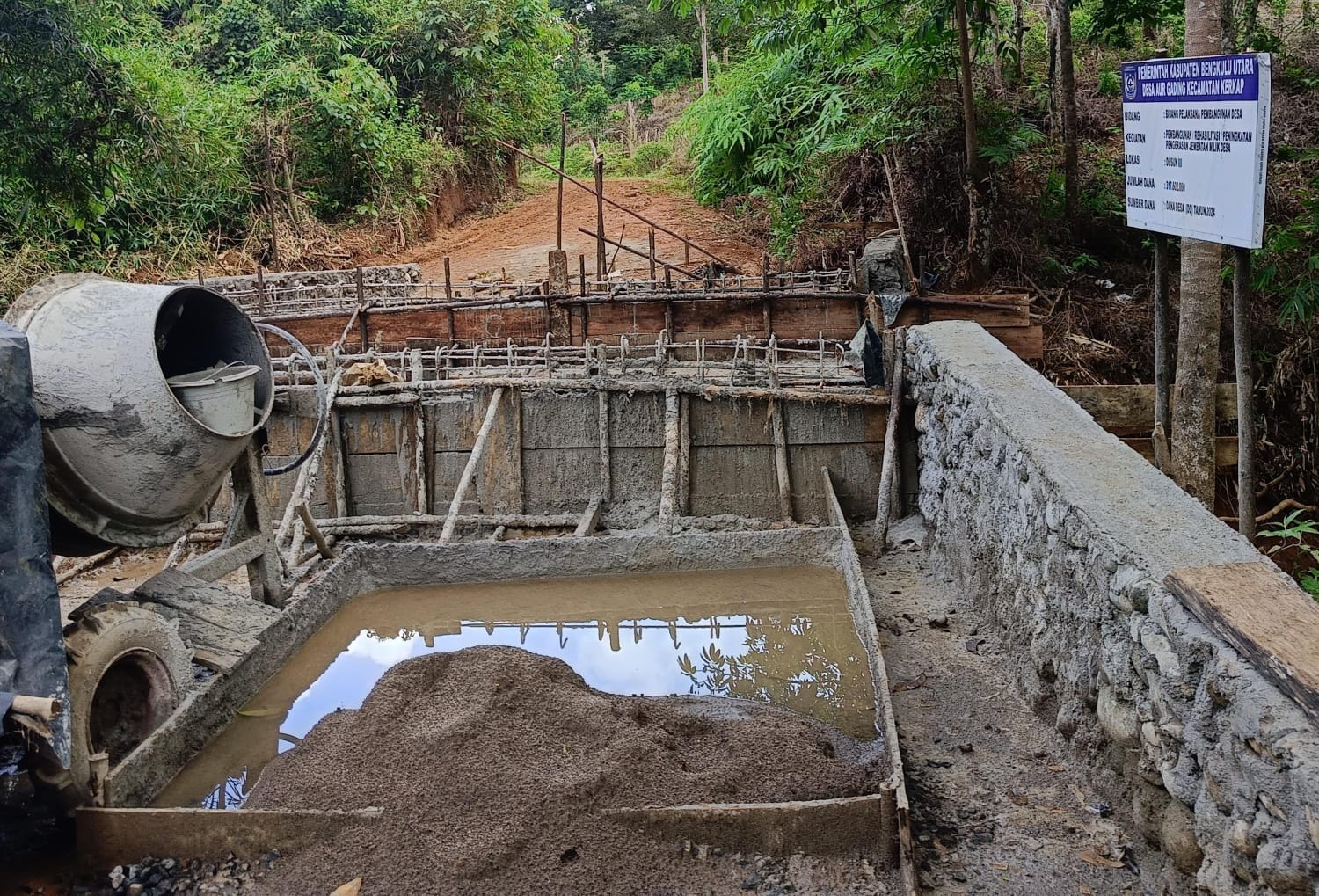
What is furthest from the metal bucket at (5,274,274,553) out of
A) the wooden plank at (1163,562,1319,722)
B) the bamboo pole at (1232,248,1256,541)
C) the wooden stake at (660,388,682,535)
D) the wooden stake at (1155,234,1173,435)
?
the wooden stake at (1155,234,1173,435)

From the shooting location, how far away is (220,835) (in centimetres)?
436

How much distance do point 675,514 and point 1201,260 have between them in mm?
4854

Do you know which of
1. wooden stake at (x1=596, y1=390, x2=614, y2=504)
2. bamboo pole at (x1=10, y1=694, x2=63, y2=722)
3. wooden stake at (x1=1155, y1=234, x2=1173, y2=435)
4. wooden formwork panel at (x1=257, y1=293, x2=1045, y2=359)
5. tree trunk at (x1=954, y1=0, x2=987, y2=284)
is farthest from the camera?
wooden formwork panel at (x1=257, y1=293, x2=1045, y2=359)

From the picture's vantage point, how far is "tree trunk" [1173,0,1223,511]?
579 centimetres

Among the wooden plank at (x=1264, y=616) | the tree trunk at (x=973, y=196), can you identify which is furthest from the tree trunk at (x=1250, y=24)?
the wooden plank at (x=1264, y=616)

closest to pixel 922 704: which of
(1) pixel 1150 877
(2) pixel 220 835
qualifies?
(1) pixel 1150 877

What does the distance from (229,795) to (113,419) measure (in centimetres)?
198

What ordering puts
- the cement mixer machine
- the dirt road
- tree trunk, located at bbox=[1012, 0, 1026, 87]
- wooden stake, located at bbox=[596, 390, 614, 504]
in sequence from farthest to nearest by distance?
the dirt road, tree trunk, located at bbox=[1012, 0, 1026, 87], wooden stake, located at bbox=[596, 390, 614, 504], the cement mixer machine

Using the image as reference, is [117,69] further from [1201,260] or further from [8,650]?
[1201,260]

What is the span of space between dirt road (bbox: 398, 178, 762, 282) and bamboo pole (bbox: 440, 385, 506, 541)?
349 inches

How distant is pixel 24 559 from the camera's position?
14.4ft

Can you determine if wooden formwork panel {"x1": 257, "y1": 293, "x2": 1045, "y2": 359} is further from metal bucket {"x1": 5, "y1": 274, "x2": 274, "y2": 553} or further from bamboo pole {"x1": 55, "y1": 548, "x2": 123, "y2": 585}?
metal bucket {"x1": 5, "y1": 274, "x2": 274, "y2": 553}

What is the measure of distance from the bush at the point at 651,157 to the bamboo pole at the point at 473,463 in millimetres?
22923

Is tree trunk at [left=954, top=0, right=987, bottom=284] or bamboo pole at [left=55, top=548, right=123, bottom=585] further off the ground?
tree trunk at [left=954, top=0, right=987, bottom=284]
